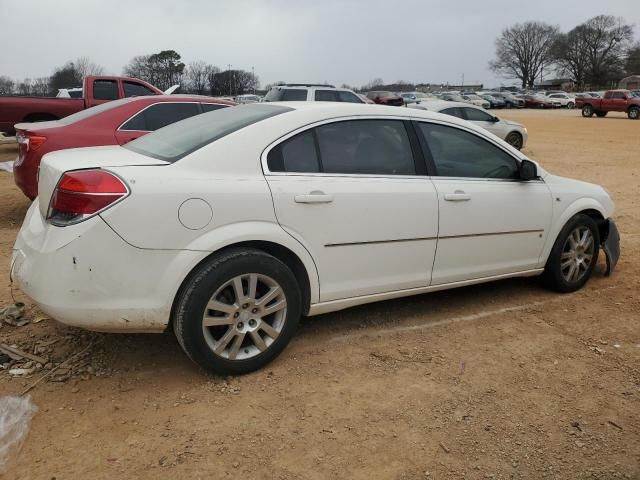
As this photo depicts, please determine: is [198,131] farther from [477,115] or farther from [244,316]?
[477,115]

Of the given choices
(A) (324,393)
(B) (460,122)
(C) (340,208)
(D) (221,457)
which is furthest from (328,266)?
(B) (460,122)

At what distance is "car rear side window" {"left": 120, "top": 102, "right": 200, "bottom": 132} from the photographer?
6633 millimetres

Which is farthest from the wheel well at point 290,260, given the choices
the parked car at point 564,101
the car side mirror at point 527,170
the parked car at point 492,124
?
the parked car at point 564,101

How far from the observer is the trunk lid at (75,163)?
9.86ft

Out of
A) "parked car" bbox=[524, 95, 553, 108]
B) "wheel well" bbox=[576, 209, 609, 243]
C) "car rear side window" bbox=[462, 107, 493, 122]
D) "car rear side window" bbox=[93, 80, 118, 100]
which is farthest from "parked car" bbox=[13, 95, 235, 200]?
"parked car" bbox=[524, 95, 553, 108]

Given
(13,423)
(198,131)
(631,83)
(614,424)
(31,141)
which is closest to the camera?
(13,423)

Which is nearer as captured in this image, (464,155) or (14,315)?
(14,315)

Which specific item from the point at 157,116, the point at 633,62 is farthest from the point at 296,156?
the point at 633,62

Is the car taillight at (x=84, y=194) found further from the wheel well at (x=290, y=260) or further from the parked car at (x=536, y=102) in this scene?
the parked car at (x=536, y=102)

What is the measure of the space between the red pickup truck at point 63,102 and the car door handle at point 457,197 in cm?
A: 920

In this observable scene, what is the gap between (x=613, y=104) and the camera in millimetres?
35250

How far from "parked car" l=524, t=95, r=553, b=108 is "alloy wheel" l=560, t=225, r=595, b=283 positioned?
5492 centimetres

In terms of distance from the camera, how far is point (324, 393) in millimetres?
3123

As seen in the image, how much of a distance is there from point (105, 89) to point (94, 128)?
616 centimetres
